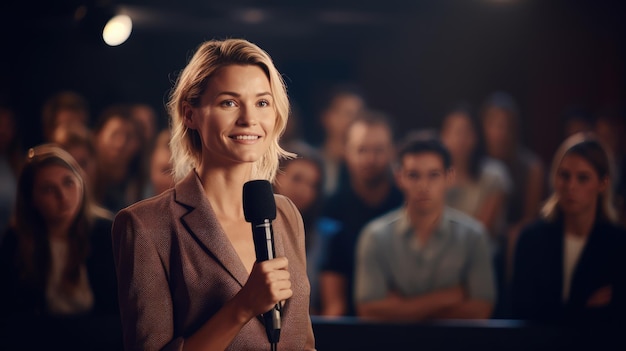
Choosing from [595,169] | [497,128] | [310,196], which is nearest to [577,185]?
[595,169]

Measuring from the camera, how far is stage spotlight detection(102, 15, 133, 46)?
2.92 metres

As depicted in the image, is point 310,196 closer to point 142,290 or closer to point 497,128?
point 497,128

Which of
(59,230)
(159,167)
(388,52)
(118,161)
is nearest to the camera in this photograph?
(59,230)

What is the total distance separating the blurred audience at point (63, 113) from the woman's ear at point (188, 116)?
2.98 meters

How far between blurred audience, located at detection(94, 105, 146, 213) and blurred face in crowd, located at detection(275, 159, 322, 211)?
63 centimetres

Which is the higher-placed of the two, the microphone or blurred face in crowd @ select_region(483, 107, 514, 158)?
blurred face in crowd @ select_region(483, 107, 514, 158)

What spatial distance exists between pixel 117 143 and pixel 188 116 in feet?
8.07

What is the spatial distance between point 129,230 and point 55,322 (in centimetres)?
141

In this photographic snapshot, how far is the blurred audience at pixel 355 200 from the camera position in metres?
3.23

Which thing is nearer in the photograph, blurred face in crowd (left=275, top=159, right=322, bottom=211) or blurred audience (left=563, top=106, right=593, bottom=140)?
blurred face in crowd (left=275, top=159, right=322, bottom=211)

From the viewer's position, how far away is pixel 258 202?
4.42ft

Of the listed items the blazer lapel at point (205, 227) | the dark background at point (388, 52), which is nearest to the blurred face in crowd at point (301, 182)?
the blazer lapel at point (205, 227)

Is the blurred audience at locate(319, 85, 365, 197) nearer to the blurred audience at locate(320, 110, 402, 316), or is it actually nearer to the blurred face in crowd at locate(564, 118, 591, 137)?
the blurred audience at locate(320, 110, 402, 316)

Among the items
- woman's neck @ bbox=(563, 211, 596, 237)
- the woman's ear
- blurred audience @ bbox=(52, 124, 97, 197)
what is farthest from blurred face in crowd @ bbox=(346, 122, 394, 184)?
the woman's ear
